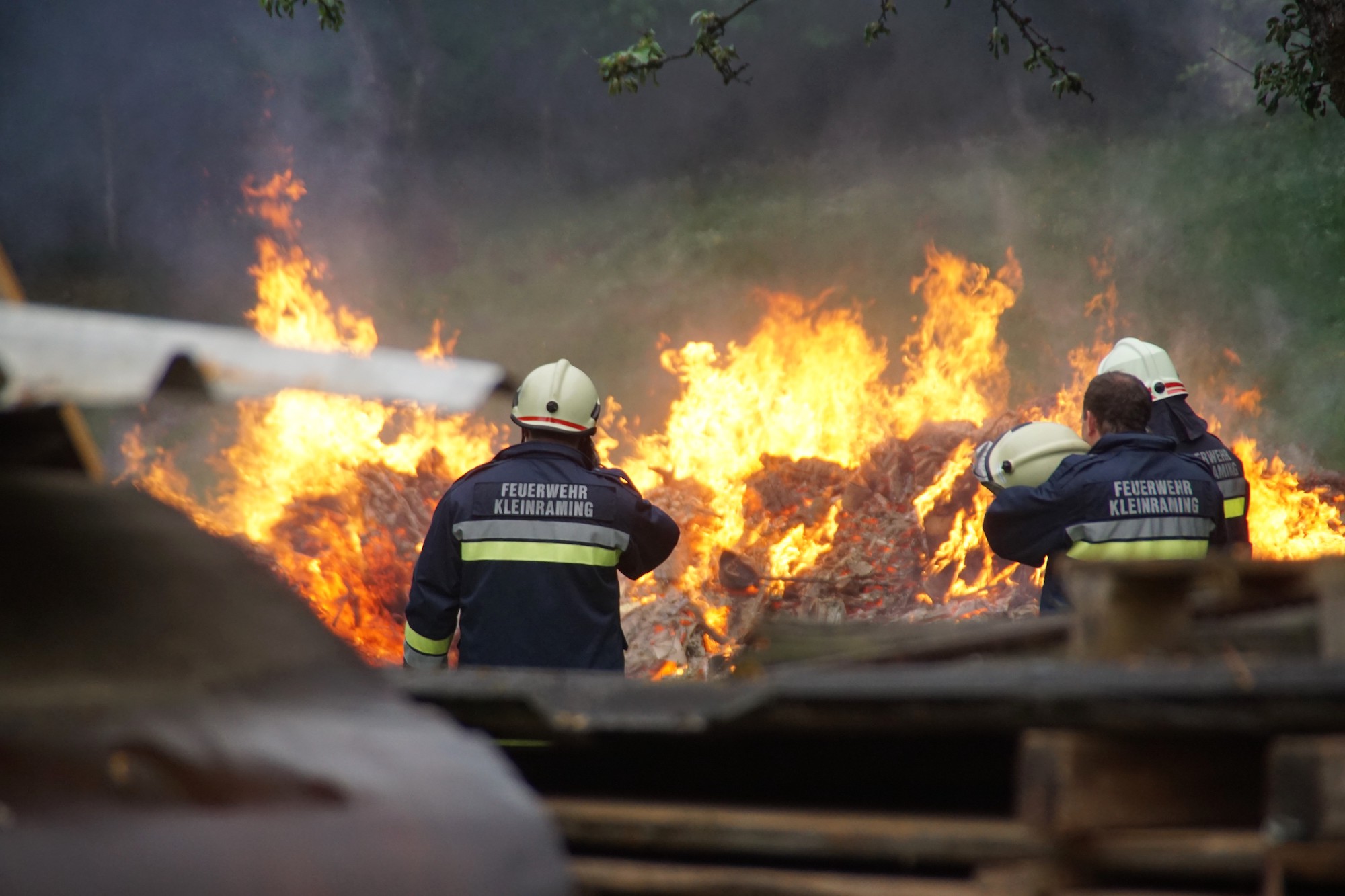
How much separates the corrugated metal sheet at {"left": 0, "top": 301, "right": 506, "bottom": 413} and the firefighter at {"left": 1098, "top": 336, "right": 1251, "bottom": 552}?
16.8ft

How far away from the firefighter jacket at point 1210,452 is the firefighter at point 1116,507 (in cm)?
152

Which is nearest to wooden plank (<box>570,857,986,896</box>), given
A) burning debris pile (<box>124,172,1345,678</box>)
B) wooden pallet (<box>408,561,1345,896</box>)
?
wooden pallet (<box>408,561,1345,896</box>)

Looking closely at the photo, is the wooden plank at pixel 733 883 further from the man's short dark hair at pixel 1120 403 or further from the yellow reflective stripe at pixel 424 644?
the man's short dark hair at pixel 1120 403

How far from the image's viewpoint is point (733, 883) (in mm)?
2068

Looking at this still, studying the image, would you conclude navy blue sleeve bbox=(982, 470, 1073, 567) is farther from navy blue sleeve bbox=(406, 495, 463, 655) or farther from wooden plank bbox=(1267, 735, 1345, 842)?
wooden plank bbox=(1267, 735, 1345, 842)

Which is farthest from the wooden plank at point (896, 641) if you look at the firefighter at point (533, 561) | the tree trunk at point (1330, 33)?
the tree trunk at point (1330, 33)

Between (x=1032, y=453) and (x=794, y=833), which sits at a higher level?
(x=1032, y=453)

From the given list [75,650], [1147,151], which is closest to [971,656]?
[75,650]

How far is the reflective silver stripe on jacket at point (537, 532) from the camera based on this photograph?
4273 mm

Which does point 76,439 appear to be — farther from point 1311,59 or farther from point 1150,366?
point 1311,59

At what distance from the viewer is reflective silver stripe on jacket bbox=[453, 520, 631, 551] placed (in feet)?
14.0

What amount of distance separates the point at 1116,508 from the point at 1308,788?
284 cm

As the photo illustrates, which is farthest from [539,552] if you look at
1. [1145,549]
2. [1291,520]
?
[1291,520]

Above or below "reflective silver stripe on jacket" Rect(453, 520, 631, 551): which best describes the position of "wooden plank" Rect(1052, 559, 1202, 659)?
below
